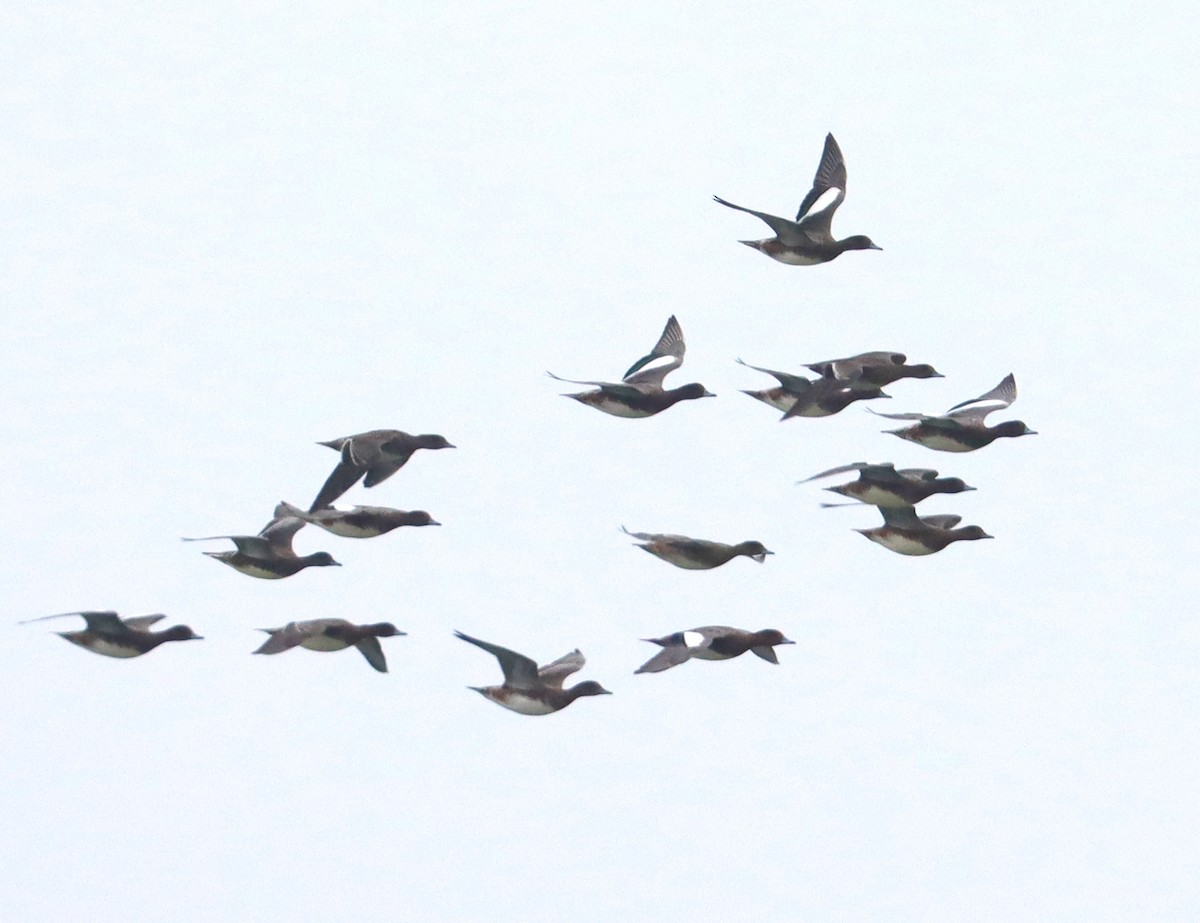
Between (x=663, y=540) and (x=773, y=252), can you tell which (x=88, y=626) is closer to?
(x=663, y=540)

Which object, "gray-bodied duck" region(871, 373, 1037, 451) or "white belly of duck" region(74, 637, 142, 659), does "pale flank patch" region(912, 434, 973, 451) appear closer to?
"gray-bodied duck" region(871, 373, 1037, 451)

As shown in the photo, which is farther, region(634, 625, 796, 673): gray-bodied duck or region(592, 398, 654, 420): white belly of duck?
region(592, 398, 654, 420): white belly of duck

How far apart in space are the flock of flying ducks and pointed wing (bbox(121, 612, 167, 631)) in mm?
27

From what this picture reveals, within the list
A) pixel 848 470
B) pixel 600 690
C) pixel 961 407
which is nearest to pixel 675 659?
pixel 600 690

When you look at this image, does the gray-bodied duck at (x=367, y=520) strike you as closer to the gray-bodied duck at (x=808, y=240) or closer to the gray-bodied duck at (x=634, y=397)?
the gray-bodied duck at (x=634, y=397)

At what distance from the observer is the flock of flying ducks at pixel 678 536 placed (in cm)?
2859

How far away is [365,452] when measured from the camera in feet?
95.1

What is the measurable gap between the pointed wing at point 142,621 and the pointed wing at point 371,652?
3.14 m

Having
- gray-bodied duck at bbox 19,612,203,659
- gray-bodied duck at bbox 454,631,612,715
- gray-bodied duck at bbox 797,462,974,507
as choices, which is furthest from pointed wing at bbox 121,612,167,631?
gray-bodied duck at bbox 797,462,974,507

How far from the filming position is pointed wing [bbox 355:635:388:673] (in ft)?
96.3

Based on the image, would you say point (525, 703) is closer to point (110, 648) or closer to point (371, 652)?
point (371, 652)

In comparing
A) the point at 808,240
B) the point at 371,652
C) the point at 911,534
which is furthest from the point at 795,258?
the point at 371,652

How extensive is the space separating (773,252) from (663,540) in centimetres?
481

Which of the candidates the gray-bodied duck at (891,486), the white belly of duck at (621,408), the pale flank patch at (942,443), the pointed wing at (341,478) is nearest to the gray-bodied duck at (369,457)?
the pointed wing at (341,478)
